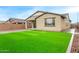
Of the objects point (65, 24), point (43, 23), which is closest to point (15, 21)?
point (43, 23)

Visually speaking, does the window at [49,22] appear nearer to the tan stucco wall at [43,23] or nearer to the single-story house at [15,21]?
the tan stucco wall at [43,23]

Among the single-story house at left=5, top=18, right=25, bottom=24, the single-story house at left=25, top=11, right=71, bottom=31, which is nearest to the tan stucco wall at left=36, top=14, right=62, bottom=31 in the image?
the single-story house at left=25, top=11, right=71, bottom=31

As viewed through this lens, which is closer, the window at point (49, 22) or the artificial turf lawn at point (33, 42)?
the artificial turf lawn at point (33, 42)

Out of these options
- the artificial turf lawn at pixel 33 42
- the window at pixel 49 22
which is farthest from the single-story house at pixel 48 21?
the artificial turf lawn at pixel 33 42

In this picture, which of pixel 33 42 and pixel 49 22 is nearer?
pixel 33 42

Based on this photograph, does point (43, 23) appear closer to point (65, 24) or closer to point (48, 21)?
point (48, 21)
